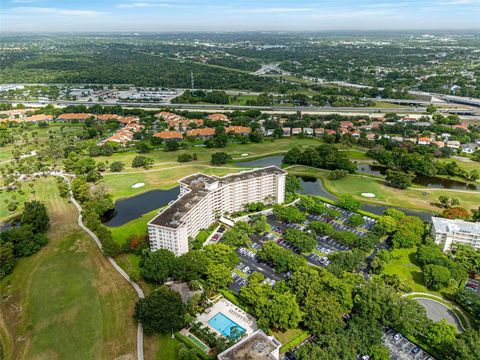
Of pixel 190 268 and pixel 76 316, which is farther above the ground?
pixel 190 268

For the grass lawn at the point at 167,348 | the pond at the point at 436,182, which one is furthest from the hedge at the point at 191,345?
the pond at the point at 436,182

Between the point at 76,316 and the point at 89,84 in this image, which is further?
the point at 89,84

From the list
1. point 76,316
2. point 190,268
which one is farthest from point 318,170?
point 76,316

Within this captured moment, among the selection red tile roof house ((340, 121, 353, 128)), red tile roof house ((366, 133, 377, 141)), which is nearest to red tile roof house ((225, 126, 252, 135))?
red tile roof house ((340, 121, 353, 128))

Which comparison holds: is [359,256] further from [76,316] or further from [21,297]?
[21,297]

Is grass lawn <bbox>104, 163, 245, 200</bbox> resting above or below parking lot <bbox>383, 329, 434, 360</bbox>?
below

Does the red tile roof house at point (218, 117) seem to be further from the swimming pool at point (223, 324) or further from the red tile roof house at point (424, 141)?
the swimming pool at point (223, 324)

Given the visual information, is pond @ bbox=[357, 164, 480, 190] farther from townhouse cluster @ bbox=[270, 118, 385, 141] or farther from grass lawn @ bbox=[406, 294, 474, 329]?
grass lawn @ bbox=[406, 294, 474, 329]
